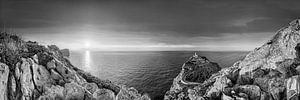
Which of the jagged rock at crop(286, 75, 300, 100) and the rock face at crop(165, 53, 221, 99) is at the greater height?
the jagged rock at crop(286, 75, 300, 100)

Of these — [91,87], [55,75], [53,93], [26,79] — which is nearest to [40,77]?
[26,79]

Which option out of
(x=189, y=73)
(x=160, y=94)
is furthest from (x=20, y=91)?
(x=160, y=94)

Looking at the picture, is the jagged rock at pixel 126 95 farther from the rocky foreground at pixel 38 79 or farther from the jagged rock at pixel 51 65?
the jagged rock at pixel 51 65

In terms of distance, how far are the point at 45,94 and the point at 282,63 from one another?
3023 cm

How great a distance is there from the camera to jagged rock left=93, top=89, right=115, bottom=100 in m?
21.9

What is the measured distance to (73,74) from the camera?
23.2 metres

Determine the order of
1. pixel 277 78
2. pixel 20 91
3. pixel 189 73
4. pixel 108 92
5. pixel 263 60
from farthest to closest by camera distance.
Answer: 1. pixel 189 73
2. pixel 263 60
3. pixel 277 78
4. pixel 108 92
5. pixel 20 91

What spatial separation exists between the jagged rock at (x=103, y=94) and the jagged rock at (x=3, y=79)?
8660mm

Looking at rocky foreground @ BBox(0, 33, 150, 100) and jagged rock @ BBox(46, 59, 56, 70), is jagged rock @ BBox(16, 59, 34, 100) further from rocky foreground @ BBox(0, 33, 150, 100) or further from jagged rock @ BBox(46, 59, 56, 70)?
jagged rock @ BBox(46, 59, 56, 70)

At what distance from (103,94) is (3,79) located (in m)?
10.1

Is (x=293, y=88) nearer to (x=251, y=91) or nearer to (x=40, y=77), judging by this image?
(x=251, y=91)

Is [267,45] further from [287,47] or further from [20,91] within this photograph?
[20,91]

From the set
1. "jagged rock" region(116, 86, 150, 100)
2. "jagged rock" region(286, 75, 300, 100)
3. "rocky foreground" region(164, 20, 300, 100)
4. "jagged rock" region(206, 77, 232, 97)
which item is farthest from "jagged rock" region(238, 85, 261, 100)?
"jagged rock" region(116, 86, 150, 100)

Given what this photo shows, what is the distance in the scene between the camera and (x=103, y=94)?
22281mm
